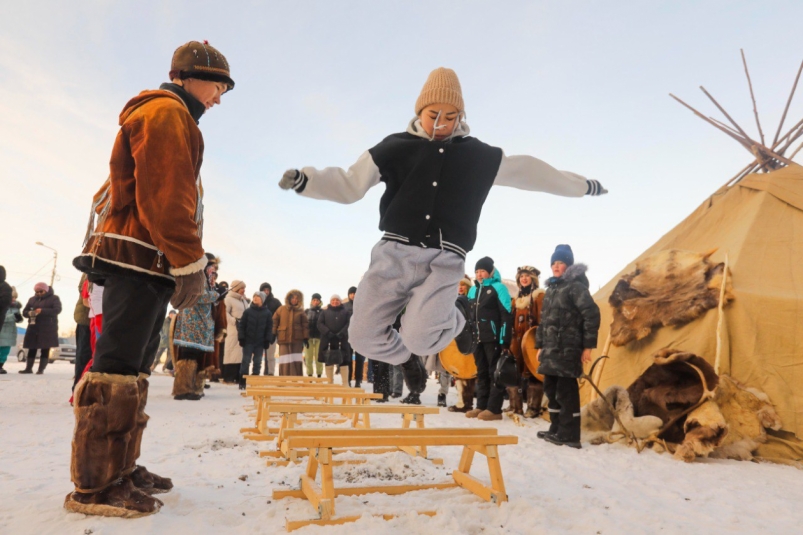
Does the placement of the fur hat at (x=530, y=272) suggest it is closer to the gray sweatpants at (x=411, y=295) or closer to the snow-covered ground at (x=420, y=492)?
the snow-covered ground at (x=420, y=492)

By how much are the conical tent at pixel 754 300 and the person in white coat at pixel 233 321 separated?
696cm

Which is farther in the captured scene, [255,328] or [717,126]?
[255,328]

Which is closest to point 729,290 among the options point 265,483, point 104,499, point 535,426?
point 535,426

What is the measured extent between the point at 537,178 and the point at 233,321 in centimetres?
891

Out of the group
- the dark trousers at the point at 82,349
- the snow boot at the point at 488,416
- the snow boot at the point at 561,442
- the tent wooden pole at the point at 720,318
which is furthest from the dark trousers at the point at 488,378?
the dark trousers at the point at 82,349

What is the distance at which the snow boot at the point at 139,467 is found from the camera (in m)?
2.65

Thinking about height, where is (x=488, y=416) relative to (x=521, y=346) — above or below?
below

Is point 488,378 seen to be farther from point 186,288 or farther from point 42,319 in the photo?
point 42,319

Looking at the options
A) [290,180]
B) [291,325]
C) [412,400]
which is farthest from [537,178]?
[291,325]

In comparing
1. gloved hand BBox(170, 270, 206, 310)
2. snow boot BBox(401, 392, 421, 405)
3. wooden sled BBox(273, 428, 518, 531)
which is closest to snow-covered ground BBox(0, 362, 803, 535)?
wooden sled BBox(273, 428, 518, 531)

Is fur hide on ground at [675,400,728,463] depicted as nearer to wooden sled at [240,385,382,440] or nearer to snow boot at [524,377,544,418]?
snow boot at [524,377,544,418]

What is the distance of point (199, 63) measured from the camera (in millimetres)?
2830

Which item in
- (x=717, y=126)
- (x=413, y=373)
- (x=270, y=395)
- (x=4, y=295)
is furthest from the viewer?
(x=717, y=126)

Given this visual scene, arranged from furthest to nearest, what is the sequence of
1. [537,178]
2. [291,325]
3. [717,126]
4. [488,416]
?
[291,325]
[717,126]
[488,416]
[537,178]
